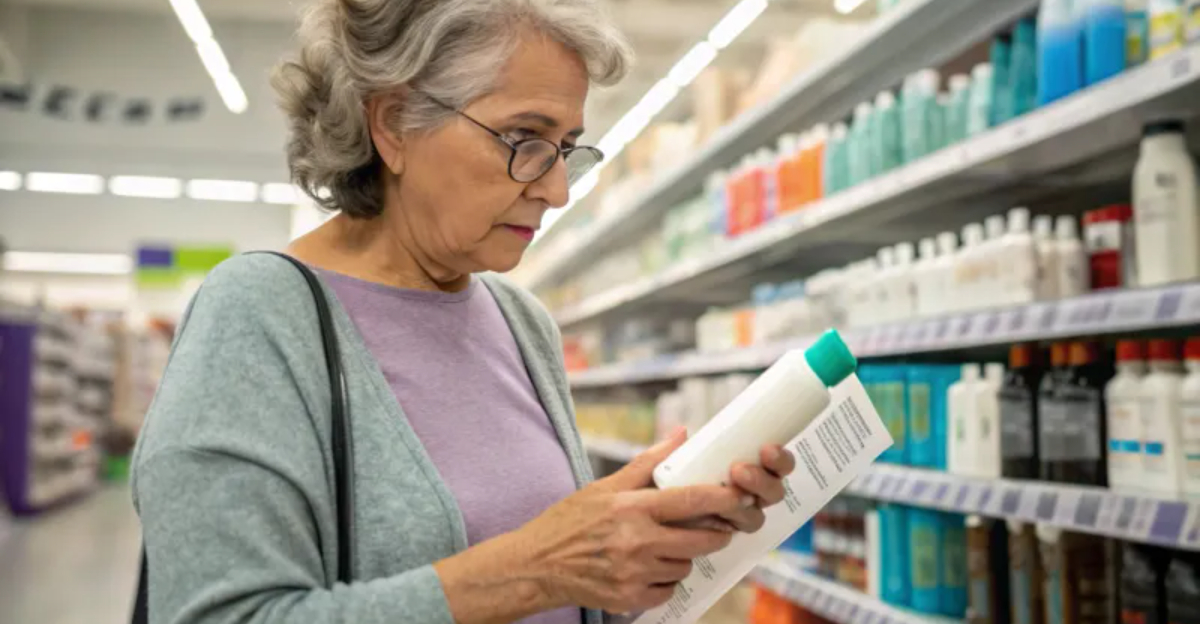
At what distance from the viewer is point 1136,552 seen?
212 centimetres

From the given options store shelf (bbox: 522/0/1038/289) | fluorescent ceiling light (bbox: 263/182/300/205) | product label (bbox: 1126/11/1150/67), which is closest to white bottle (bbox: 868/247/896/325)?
store shelf (bbox: 522/0/1038/289)

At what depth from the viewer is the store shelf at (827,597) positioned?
110 inches

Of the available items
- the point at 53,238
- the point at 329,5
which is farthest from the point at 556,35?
the point at 53,238

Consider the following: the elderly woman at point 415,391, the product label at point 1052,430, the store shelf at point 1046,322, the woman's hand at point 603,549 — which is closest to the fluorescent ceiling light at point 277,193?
the store shelf at point 1046,322

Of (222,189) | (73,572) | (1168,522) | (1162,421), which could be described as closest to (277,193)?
(222,189)

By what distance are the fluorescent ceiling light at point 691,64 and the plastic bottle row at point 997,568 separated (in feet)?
14.0

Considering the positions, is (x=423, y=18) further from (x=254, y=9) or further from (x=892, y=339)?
(x=254, y=9)

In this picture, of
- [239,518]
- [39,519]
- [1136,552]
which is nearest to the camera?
[239,518]

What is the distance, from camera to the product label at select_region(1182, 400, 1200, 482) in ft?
6.31

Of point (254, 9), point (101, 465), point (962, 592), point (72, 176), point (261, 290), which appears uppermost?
point (254, 9)

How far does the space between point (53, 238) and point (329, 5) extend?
51.8 feet

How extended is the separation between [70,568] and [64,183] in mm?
9091

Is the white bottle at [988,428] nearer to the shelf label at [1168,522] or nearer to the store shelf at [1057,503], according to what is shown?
the store shelf at [1057,503]

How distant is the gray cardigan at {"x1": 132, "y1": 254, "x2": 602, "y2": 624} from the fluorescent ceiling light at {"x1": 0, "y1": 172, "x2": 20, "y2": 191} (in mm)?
14893
